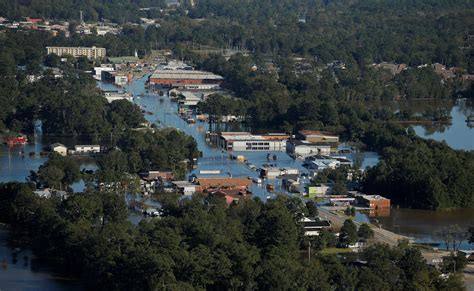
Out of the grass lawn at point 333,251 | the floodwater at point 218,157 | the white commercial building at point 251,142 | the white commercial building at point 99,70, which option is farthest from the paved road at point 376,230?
the white commercial building at point 99,70

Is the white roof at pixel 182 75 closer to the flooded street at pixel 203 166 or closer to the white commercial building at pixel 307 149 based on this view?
the flooded street at pixel 203 166

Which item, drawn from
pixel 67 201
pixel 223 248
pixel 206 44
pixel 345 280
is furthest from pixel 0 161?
pixel 206 44

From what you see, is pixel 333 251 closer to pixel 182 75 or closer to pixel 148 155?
pixel 148 155

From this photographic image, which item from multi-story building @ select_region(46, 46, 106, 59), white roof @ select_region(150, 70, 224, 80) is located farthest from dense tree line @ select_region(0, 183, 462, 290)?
multi-story building @ select_region(46, 46, 106, 59)

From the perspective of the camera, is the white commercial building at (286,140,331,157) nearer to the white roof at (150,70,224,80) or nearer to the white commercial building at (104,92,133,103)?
the white commercial building at (104,92,133,103)

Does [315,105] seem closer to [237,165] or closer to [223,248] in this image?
[237,165]
